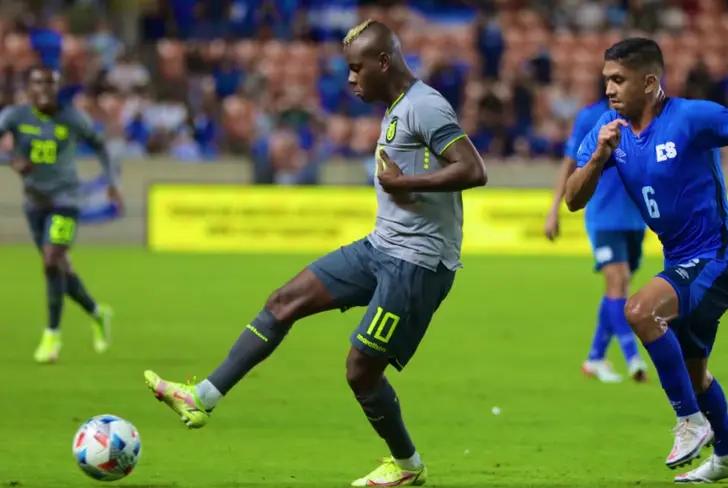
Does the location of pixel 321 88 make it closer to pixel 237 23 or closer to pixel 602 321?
pixel 237 23

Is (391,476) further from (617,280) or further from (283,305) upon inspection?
(617,280)

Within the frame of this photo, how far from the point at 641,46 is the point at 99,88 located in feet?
56.1

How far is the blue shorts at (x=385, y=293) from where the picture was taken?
273 inches

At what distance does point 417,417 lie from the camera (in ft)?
31.0

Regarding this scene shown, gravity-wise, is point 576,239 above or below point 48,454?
below

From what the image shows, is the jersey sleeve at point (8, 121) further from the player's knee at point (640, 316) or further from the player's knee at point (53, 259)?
the player's knee at point (640, 316)

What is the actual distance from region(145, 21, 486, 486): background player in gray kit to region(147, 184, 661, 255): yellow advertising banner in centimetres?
1414

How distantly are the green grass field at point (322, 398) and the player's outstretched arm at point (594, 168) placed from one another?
4.77 feet

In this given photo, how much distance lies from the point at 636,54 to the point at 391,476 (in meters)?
2.36

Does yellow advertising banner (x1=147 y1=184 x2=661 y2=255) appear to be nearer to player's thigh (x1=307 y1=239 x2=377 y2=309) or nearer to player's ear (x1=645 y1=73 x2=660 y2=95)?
player's thigh (x1=307 y1=239 x2=377 y2=309)

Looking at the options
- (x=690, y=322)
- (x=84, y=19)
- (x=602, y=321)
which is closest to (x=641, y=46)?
(x=690, y=322)

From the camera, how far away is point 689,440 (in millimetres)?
6910

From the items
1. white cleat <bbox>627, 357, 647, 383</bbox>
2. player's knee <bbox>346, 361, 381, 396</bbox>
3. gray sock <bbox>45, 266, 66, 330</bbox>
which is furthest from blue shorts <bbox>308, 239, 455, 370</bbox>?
gray sock <bbox>45, 266, 66, 330</bbox>

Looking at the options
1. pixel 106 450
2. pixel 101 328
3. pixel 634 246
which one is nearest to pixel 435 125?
pixel 106 450
